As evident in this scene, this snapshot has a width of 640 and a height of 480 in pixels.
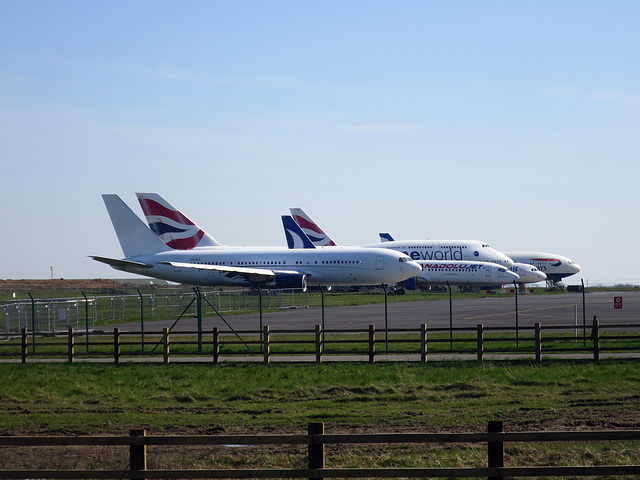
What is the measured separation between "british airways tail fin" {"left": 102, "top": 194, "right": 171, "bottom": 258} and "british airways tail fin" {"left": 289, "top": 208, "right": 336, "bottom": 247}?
99.5 ft

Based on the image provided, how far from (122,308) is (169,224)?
2713cm

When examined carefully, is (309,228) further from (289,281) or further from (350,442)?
(350,442)

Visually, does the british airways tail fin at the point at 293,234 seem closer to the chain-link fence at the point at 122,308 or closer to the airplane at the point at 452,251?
the airplane at the point at 452,251

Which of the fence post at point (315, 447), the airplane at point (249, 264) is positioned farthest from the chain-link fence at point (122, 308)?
the fence post at point (315, 447)

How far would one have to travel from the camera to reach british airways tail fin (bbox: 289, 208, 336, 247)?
99.1 m

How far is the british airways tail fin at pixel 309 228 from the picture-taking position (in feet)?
325

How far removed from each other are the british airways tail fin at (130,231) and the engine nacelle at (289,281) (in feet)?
32.3

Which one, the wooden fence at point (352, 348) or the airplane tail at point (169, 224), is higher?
the airplane tail at point (169, 224)

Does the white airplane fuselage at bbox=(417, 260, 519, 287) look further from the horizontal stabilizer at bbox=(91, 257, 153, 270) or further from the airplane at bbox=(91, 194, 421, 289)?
the horizontal stabilizer at bbox=(91, 257, 153, 270)

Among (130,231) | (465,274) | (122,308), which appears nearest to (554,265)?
(465,274)

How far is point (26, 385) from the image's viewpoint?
20094 mm

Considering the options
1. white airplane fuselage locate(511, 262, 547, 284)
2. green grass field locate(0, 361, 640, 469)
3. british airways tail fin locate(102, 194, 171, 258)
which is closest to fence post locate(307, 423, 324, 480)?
A: green grass field locate(0, 361, 640, 469)

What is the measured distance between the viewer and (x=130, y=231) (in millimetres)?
69438

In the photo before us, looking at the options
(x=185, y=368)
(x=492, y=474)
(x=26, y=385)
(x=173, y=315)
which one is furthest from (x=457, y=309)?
(x=492, y=474)
